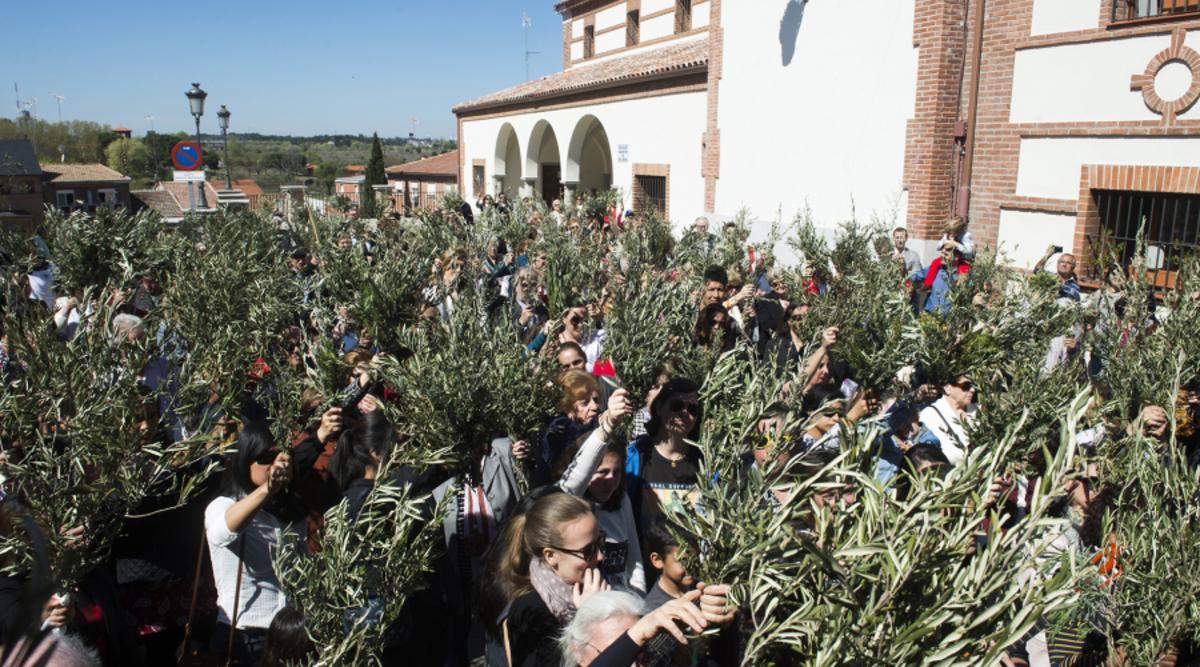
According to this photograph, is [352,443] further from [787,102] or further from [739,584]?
[787,102]

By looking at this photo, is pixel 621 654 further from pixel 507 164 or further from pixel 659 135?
pixel 507 164

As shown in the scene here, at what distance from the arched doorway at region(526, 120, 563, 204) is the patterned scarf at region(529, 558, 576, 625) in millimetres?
23420

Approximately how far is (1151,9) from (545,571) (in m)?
9.63

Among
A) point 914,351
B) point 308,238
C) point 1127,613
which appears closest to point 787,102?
point 308,238

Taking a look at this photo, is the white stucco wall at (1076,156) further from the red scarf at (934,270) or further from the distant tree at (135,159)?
the distant tree at (135,159)

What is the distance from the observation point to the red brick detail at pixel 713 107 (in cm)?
1612

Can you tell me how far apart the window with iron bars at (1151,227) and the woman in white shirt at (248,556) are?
8386mm

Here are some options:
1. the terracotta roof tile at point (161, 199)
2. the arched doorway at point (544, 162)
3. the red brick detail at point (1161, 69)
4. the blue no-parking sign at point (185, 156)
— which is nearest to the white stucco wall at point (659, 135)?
the arched doorway at point (544, 162)

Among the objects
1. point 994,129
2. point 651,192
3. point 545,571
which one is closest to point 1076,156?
point 994,129

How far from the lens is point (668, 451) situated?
4.06 metres

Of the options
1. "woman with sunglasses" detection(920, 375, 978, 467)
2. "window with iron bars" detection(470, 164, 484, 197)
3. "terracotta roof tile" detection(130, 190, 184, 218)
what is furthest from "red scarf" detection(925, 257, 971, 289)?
"terracotta roof tile" detection(130, 190, 184, 218)

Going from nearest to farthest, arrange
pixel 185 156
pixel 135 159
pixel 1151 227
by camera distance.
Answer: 1. pixel 1151 227
2. pixel 185 156
3. pixel 135 159

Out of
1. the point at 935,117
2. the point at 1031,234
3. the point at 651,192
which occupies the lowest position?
the point at 1031,234

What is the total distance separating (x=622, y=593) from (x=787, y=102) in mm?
13180
